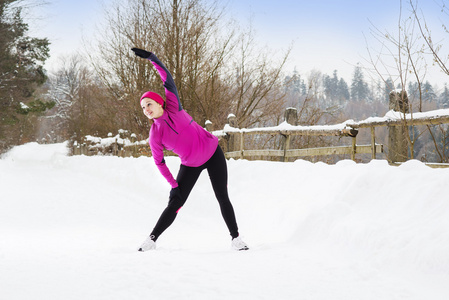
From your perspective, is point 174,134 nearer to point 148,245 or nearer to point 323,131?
point 148,245

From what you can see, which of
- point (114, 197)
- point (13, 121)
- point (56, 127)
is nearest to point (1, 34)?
point (13, 121)

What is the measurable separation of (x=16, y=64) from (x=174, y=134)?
2080 centimetres

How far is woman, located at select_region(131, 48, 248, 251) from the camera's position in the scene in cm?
383

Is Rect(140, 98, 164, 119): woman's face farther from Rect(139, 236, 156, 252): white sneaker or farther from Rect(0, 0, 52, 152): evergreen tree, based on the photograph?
Rect(0, 0, 52, 152): evergreen tree

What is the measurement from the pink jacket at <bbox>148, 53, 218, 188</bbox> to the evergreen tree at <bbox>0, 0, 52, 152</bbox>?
62.9 ft

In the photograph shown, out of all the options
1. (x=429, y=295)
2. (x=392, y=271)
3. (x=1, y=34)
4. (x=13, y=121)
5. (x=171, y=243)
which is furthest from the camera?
(x=13, y=121)

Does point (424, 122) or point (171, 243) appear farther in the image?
point (424, 122)

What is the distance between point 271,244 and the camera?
417cm

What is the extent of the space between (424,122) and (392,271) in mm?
2754

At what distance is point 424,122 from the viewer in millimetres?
5020

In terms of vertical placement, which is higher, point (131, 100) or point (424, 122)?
point (131, 100)

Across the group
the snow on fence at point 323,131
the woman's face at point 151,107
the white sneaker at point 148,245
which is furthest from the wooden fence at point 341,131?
the white sneaker at point 148,245

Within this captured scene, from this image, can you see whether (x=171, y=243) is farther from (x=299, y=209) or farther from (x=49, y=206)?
(x=49, y=206)

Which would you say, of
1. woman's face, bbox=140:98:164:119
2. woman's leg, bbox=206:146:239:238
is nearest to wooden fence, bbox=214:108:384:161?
woman's leg, bbox=206:146:239:238
